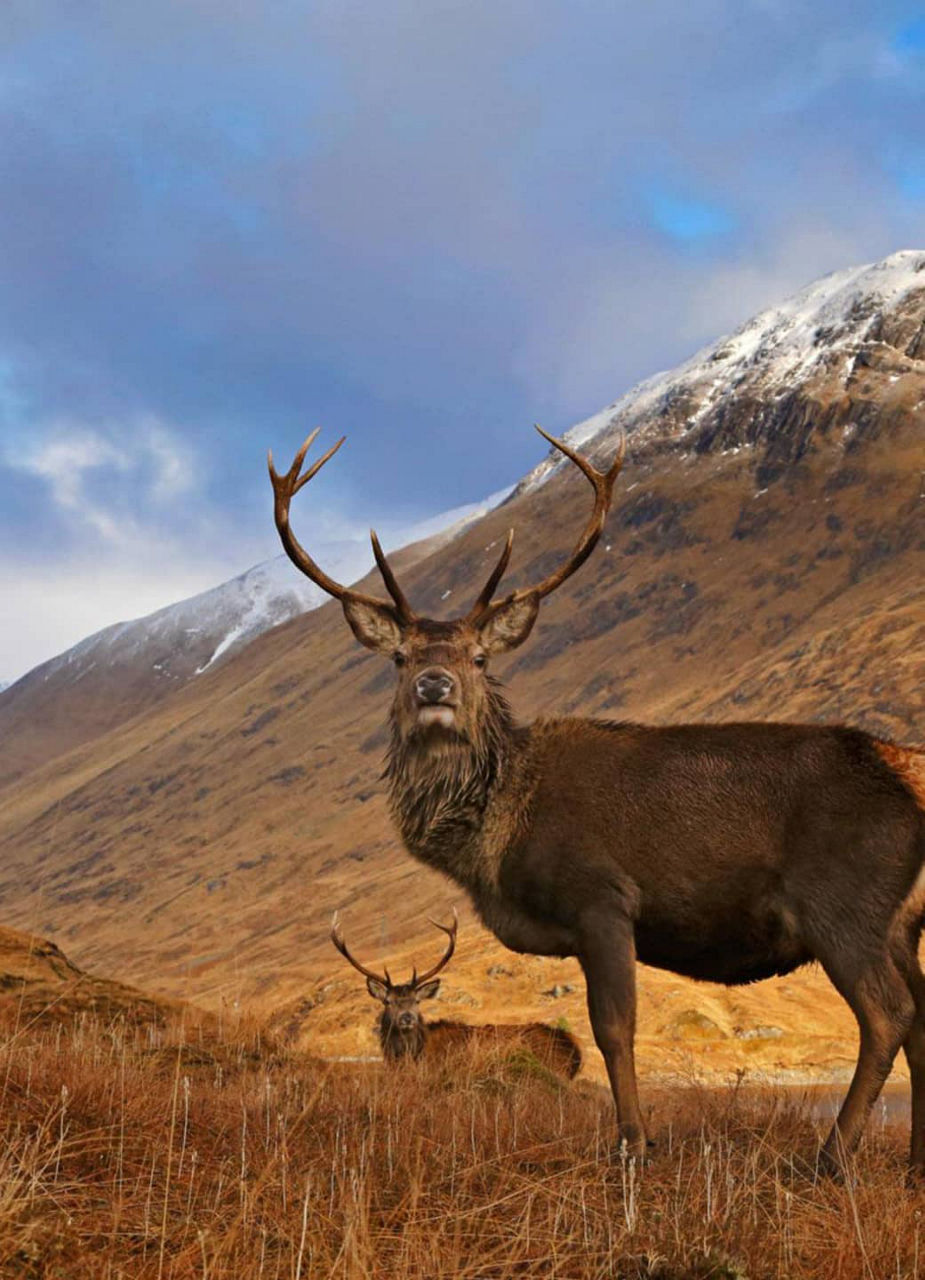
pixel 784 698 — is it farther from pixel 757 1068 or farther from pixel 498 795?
pixel 498 795

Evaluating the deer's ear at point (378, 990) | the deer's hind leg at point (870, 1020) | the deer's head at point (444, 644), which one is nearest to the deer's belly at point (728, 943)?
the deer's hind leg at point (870, 1020)

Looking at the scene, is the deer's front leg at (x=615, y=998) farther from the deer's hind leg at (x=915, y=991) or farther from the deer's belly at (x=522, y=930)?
the deer's hind leg at (x=915, y=991)

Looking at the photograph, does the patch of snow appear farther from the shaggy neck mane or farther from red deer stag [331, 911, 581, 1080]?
the shaggy neck mane

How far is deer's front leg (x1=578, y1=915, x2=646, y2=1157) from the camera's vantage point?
241 inches

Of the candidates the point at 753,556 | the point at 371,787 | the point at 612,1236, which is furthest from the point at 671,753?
the point at 753,556

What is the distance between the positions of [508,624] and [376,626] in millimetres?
832

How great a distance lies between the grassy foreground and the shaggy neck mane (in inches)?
59.7

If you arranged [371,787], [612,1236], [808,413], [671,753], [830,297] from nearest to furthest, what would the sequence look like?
[612,1236], [671,753], [371,787], [808,413], [830,297]

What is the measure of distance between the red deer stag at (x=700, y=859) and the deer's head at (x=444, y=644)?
0.05 metres

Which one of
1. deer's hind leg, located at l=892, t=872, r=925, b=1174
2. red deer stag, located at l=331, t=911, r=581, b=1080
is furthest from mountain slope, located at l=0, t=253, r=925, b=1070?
deer's hind leg, located at l=892, t=872, r=925, b=1174

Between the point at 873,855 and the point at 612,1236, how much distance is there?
2.72 metres

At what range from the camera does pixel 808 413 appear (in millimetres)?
130375

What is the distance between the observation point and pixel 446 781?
7.59 metres

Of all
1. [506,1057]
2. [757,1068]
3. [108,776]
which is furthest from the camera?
[108,776]
